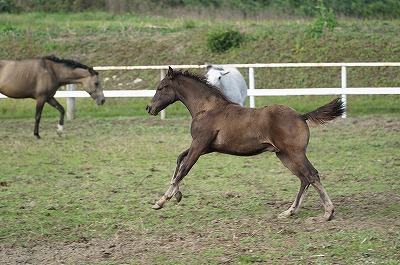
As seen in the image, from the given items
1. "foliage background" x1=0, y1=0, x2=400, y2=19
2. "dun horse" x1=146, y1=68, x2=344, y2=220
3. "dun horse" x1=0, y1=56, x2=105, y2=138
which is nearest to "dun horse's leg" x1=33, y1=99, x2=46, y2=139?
"dun horse" x1=0, y1=56, x2=105, y2=138

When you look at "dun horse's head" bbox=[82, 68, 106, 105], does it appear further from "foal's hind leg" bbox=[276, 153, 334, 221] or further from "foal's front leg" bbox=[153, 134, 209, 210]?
"foal's hind leg" bbox=[276, 153, 334, 221]

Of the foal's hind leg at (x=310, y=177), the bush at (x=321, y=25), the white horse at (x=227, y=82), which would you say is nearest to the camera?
the foal's hind leg at (x=310, y=177)

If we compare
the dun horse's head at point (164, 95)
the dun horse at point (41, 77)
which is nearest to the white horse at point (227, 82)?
the dun horse at point (41, 77)

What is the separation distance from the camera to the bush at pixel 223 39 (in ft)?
77.3

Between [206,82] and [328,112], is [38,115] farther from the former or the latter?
[328,112]

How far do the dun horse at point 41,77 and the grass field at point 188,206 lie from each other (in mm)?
1563

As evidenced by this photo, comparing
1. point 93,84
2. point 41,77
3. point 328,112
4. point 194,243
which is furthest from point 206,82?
point 93,84

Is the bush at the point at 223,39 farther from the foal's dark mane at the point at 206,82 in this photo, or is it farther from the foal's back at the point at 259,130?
the foal's back at the point at 259,130

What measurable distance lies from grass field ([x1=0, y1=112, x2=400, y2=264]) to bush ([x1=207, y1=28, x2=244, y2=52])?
9.26 m

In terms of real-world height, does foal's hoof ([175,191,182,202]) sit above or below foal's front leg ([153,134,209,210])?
below

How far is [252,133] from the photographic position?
8055 mm

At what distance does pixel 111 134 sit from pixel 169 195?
7.57 m

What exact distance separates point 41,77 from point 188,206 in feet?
26.4

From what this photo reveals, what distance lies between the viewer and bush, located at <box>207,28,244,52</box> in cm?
2355
